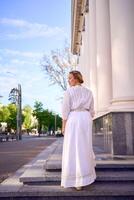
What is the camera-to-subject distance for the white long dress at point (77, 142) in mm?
6234

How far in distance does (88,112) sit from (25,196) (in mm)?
1791

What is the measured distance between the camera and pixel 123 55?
10.1 m

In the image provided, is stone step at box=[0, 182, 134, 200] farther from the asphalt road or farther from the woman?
the asphalt road

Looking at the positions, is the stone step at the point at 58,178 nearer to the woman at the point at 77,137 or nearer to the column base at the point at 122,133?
the woman at the point at 77,137

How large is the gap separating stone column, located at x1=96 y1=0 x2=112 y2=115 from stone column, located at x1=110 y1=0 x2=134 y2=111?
3413mm

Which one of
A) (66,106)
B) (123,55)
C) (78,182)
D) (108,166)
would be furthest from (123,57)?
(78,182)

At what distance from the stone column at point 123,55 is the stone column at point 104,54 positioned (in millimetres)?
3413

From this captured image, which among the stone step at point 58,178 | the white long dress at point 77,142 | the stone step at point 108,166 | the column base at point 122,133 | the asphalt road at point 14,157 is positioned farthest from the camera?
the asphalt road at point 14,157

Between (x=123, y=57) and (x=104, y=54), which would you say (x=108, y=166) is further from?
(x=104, y=54)

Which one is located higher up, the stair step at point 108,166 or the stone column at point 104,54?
the stone column at point 104,54

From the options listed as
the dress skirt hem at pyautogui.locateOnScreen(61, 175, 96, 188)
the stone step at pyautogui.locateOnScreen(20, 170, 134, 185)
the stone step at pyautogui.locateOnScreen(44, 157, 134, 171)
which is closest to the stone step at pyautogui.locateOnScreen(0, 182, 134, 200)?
the dress skirt hem at pyautogui.locateOnScreen(61, 175, 96, 188)

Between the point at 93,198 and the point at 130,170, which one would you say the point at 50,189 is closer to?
the point at 93,198

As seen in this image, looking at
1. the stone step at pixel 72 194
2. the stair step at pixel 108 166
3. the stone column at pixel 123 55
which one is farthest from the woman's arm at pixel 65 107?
the stone column at pixel 123 55

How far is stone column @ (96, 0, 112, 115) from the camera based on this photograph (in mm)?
13750
